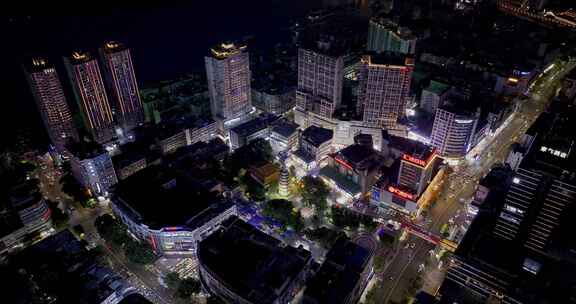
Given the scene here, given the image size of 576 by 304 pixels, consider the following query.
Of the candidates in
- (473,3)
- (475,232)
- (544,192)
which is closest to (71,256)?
(475,232)

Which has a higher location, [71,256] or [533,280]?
[533,280]

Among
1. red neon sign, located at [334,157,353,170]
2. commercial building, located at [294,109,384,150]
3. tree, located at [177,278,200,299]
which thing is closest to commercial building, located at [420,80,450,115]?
commercial building, located at [294,109,384,150]

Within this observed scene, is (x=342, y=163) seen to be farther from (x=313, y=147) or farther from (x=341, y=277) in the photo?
(x=341, y=277)

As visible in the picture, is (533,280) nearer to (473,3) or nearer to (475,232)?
(475,232)

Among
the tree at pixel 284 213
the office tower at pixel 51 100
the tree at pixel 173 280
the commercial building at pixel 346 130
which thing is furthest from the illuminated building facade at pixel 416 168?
the office tower at pixel 51 100

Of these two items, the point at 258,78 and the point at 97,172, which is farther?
the point at 258,78

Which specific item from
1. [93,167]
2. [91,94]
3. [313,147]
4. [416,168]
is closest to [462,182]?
[416,168]

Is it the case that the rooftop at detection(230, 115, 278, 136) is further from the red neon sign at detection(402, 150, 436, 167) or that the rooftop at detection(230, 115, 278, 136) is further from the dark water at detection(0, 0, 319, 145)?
the dark water at detection(0, 0, 319, 145)
